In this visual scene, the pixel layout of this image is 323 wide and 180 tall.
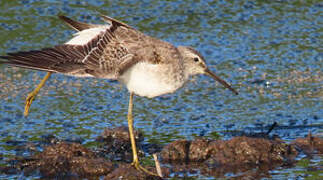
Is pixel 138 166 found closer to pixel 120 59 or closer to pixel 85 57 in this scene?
pixel 120 59

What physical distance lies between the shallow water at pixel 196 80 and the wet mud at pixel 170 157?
289 mm

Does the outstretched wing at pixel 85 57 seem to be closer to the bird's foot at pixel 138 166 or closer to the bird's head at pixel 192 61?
the bird's head at pixel 192 61

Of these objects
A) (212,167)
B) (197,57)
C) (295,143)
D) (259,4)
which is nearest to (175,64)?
(197,57)

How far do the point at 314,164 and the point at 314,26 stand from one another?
4.65m

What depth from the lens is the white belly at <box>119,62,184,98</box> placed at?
23.9 ft

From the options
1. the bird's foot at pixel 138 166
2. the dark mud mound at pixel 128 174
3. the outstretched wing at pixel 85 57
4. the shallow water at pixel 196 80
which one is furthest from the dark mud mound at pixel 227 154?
the outstretched wing at pixel 85 57

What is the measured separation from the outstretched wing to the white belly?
13cm

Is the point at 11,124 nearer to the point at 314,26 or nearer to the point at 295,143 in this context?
the point at 295,143

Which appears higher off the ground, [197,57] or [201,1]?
[201,1]

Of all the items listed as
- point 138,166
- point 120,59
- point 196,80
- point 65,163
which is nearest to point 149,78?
point 120,59

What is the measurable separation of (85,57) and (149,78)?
737 mm


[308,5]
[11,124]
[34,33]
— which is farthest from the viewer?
[308,5]

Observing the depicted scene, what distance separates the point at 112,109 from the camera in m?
9.32

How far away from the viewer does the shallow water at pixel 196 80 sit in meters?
8.75
